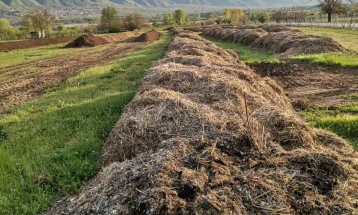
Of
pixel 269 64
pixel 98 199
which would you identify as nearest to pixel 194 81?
pixel 98 199

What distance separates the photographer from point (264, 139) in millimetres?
4953

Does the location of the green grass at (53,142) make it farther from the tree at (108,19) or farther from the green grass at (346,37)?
the tree at (108,19)

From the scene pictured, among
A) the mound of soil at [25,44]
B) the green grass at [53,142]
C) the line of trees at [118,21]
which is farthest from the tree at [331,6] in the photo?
the green grass at [53,142]

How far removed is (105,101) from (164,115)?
4248 mm

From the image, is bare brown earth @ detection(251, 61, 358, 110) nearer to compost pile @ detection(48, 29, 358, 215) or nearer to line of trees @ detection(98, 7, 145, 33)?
compost pile @ detection(48, 29, 358, 215)

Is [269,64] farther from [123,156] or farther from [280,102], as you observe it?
[123,156]

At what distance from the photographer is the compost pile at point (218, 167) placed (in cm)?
370

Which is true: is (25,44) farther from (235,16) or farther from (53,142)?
(235,16)

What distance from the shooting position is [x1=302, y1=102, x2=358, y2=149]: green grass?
7.14 meters

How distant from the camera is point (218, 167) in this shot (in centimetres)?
420

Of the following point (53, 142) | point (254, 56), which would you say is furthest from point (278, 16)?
point (53, 142)

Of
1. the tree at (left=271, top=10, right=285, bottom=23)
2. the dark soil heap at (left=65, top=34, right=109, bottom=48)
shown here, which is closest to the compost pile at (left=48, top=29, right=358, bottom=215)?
the dark soil heap at (left=65, top=34, right=109, bottom=48)

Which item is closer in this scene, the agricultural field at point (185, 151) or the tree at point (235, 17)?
the agricultural field at point (185, 151)

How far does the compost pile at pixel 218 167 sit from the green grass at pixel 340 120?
1.43 m
